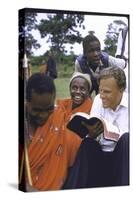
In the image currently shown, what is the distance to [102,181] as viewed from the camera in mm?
6148

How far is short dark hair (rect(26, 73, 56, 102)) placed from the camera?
572 centimetres

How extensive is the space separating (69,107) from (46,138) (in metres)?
0.39

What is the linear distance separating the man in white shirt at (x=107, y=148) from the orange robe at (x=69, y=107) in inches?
2.4

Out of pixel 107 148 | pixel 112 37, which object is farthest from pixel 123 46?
pixel 107 148

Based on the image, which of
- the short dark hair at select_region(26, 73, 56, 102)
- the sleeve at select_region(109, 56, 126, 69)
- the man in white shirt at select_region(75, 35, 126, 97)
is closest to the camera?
the short dark hair at select_region(26, 73, 56, 102)

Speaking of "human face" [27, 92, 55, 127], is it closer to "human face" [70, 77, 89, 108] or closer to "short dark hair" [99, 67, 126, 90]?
"human face" [70, 77, 89, 108]

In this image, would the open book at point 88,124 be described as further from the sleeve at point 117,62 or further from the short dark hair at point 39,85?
the sleeve at point 117,62

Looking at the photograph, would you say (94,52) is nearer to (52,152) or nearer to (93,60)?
(93,60)

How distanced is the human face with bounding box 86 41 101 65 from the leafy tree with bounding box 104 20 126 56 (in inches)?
3.6

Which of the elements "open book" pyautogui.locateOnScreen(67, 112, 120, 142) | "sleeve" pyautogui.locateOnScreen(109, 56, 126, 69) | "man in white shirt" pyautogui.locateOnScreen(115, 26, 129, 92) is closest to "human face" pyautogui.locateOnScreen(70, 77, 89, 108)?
"open book" pyautogui.locateOnScreen(67, 112, 120, 142)

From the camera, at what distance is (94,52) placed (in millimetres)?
6078

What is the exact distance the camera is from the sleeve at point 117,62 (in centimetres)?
617

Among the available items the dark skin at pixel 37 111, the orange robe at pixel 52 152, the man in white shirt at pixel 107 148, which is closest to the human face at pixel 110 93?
the man in white shirt at pixel 107 148

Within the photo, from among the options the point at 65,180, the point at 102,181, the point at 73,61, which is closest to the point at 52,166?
the point at 65,180
